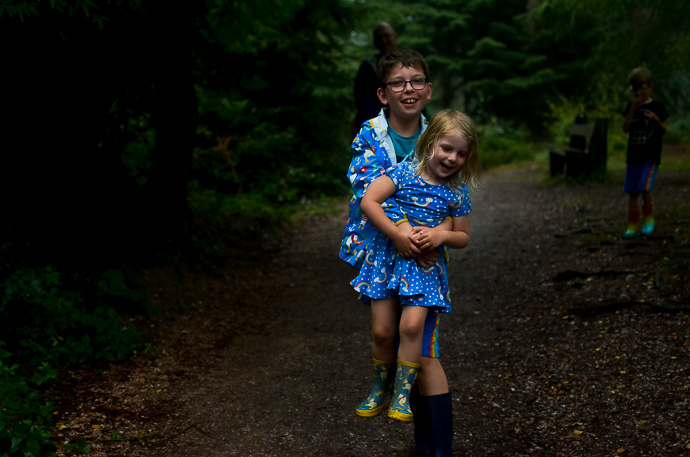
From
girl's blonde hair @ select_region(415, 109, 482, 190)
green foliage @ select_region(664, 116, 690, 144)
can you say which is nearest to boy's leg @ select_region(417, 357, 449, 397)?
girl's blonde hair @ select_region(415, 109, 482, 190)

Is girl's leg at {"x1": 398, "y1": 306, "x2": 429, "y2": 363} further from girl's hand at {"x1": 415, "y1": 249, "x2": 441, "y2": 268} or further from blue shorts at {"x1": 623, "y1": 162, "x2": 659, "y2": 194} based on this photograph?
blue shorts at {"x1": 623, "y1": 162, "x2": 659, "y2": 194}

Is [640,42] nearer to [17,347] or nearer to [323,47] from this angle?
[323,47]

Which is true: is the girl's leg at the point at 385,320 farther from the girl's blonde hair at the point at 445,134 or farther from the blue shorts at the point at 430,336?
the girl's blonde hair at the point at 445,134

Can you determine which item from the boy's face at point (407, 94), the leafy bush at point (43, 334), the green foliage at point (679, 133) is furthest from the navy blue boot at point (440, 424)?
the green foliage at point (679, 133)

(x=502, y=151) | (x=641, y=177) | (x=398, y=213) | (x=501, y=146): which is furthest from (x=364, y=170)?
(x=501, y=146)

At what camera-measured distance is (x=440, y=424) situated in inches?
121

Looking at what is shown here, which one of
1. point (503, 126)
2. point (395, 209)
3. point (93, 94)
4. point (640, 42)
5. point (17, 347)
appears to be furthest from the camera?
point (503, 126)

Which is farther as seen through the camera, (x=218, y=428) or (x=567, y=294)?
(x=567, y=294)

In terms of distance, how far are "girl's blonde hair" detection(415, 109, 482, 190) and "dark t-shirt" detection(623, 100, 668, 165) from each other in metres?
4.77

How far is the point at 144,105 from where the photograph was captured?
6.47 metres

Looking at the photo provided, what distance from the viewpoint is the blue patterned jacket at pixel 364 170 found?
315cm

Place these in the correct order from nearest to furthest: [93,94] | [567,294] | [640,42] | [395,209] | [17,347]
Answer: [395,209], [17,347], [93,94], [567,294], [640,42]

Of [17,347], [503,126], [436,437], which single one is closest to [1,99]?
[17,347]

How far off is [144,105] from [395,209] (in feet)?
13.7
